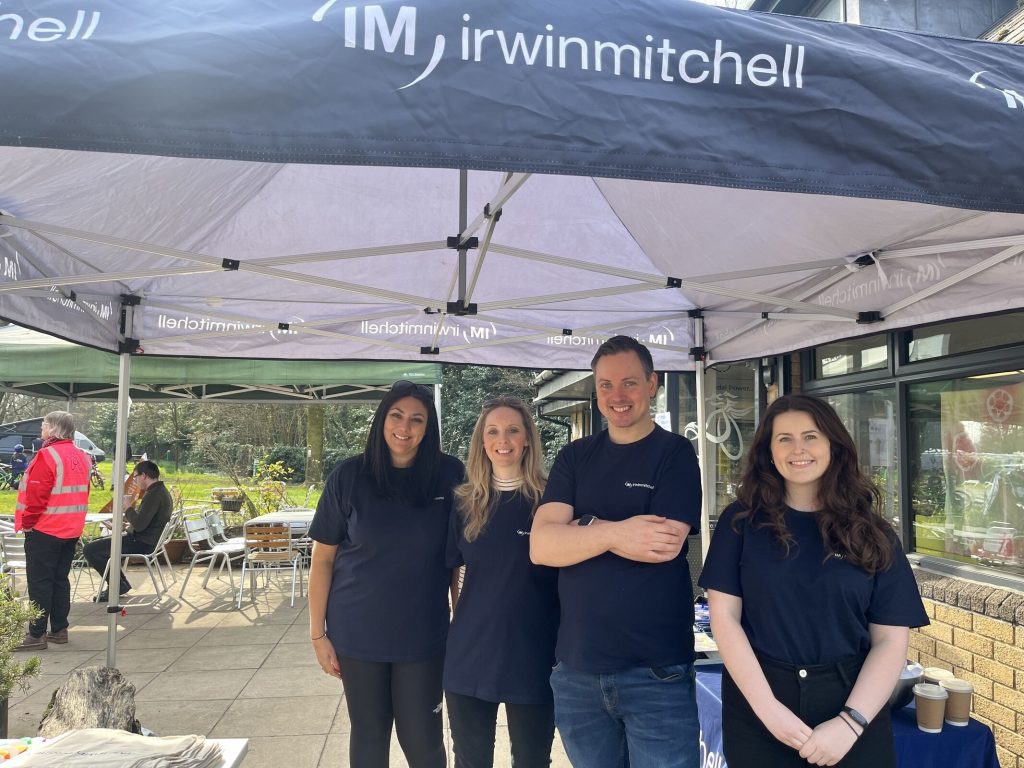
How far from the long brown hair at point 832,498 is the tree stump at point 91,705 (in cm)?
230

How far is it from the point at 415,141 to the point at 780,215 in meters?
2.21

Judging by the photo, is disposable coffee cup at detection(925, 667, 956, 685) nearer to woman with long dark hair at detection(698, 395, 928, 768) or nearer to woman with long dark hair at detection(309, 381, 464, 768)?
woman with long dark hair at detection(698, 395, 928, 768)

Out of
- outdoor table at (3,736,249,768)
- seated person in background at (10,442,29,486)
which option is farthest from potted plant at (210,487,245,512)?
outdoor table at (3,736,249,768)

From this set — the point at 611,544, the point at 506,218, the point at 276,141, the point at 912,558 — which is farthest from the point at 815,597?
the point at 912,558

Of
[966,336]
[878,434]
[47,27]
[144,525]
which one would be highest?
[47,27]

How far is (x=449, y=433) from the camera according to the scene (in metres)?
20.5

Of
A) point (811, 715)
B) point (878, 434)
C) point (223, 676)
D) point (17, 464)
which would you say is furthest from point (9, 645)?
point (17, 464)

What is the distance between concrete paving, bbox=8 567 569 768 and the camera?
3.97 meters

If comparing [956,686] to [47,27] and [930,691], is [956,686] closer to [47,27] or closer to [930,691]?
[930,691]

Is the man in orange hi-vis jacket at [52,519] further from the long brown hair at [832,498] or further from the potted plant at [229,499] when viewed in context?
the long brown hair at [832,498]

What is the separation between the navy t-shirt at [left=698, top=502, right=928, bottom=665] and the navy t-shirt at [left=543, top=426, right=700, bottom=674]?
0.60ft

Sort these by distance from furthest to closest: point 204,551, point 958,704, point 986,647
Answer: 1. point 204,551
2. point 986,647
3. point 958,704

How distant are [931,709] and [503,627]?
1.38m

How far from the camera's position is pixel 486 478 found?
2.40m
